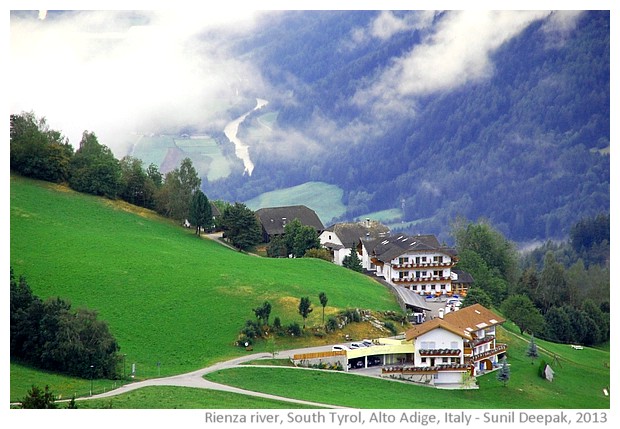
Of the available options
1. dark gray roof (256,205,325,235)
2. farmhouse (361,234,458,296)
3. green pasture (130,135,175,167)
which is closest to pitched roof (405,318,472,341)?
farmhouse (361,234,458,296)

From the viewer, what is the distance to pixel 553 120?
350 ft

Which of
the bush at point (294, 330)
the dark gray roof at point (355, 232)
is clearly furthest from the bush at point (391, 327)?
the dark gray roof at point (355, 232)

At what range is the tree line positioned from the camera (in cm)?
6247

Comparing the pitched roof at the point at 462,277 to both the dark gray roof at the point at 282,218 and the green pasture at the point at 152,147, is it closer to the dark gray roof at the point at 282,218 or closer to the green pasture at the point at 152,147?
the dark gray roof at the point at 282,218

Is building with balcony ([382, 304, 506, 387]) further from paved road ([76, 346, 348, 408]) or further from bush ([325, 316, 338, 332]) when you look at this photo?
paved road ([76, 346, 348, 408])

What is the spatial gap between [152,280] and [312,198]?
57.8 m

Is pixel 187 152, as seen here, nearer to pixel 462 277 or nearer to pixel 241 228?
pixel 241 228

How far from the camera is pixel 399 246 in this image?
65438 millimetres

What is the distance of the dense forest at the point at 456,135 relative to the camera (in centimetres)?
10194

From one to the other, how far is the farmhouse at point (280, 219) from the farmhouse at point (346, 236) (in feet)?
7.31

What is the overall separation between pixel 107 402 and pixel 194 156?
6935 cm

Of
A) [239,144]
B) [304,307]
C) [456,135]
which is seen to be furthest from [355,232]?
[239,144]

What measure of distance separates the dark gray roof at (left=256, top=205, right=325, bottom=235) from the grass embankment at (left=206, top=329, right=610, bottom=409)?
84.8 feet
